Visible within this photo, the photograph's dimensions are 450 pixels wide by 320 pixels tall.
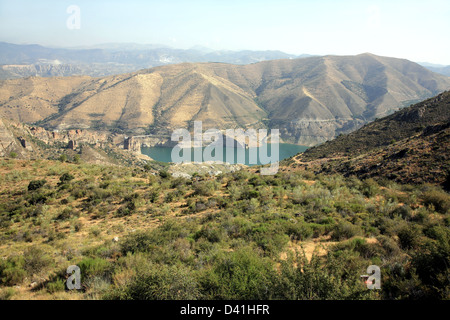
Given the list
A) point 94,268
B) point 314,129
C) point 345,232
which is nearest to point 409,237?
point 345,232

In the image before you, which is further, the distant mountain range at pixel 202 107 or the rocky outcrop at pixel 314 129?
the distant mountain range at pixel 202 107

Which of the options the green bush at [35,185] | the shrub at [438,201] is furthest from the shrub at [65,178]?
the shrub at [438,201]

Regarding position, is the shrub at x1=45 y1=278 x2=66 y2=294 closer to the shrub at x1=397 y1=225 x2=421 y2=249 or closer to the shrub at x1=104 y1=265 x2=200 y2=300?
the shrub at x1=104 y1=265 x2=200 y2=300

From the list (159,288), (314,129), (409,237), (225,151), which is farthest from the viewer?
(314,129)

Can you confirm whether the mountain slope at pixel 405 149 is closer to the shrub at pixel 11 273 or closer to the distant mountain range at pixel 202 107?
the shrub at pixel 11 273

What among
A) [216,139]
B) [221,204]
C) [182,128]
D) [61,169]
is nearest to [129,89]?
[182,128]

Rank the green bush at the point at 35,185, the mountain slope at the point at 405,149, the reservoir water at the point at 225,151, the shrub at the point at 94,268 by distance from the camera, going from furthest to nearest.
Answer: the reservoir water at the point at 225,151, the mountain slope at the point at 405,149, the green bush at the point at 35,185, the shrub at the point at 94,268

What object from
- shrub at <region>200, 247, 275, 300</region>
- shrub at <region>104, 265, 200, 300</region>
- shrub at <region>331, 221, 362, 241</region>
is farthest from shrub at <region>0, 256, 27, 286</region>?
shrub at <region>331, 221, 362, 241</region>

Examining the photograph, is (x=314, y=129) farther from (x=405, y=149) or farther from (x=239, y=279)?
(x=239, y=279)

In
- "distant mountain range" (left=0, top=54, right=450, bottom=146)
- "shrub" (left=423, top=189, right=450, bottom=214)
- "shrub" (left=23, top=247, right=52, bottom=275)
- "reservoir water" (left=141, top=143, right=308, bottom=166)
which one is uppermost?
"distant mountain range" (left=0, top=54, right=450, bottom=146)

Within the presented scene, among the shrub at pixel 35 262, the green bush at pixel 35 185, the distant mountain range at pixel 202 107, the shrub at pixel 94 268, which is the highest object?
the distant mountain range at pixel 202 107
